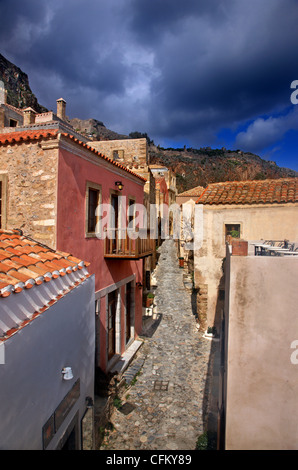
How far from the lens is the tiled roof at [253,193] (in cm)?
1238

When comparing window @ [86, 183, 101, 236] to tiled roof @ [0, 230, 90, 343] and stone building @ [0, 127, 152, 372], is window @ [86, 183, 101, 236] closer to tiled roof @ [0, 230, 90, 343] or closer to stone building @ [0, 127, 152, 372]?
stone building @ [0, 127, 152, 372]

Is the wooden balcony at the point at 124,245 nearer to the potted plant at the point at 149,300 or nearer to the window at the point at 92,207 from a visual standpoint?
the window at the point at 92,207

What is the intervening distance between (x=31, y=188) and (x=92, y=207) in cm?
196

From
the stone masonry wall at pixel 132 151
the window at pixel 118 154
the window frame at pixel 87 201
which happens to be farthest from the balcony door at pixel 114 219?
the window at pixel 118 154

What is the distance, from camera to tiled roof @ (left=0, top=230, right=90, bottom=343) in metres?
2.97

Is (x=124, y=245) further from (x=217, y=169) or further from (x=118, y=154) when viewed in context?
(x=217, y=169)

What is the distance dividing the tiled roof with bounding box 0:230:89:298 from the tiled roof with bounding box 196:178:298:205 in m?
9.14

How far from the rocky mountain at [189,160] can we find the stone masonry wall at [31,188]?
28.9 metres

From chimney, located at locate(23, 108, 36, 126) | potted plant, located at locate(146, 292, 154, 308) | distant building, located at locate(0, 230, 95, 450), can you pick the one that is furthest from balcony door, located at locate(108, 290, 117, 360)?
chimney, located at locate(23, 108, 36, 126)

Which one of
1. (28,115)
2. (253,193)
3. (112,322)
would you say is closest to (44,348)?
(112,322)

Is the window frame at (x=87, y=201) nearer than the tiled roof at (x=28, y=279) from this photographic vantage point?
No

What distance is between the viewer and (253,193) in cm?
1308

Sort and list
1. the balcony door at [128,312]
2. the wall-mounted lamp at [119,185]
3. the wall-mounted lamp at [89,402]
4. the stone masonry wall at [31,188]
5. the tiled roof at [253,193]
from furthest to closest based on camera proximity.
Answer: the tiled roof at [253,193], the balcony door at [128,312], the wall-mounted lamp at [119,185], the stone masonry wall at [31,188], the wall-mounted lamp at [89,402]
